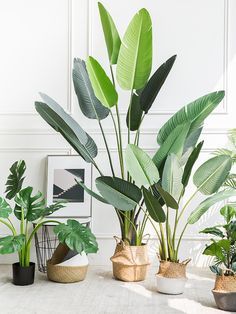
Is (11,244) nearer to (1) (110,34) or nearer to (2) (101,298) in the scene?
(2) (101,298)

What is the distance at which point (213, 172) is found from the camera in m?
2.63

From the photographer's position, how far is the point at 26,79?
12.0 feet

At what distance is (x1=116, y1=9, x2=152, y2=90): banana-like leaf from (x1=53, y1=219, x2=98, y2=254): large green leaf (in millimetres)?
945

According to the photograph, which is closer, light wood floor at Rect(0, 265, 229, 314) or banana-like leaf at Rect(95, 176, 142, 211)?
light wood floor at Rect(0, 265, 229, 314)

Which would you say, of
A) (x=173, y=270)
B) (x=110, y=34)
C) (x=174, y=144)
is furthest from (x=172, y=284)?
(x=110, y=34)

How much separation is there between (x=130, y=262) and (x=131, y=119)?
0.94 m

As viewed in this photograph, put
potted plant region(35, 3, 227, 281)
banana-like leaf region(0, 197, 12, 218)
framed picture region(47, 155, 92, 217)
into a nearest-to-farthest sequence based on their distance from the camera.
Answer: potted plant region(35, 3, 227, 281) → banana-like leaf region(0, 197, 12, 218) → framed picture region(47, 155, 92, 217)

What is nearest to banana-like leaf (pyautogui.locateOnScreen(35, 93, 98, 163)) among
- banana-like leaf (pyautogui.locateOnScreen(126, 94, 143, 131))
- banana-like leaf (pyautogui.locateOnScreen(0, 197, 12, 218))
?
banana-like leaf (pyautogui.locateOnScreen(126, 94, 143, 131))

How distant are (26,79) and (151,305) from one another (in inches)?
78.9

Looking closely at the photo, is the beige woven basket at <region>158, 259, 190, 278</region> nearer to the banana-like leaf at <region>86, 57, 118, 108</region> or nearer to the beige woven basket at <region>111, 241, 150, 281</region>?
the beige woven basket at <region>111, 241, 150, 281</region>

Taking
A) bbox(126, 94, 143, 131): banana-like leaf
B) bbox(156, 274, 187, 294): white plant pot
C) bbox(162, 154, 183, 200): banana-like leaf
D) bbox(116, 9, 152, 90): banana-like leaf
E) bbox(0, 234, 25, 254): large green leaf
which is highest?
bbox(116, 9, 152, 90): banana-like leaf

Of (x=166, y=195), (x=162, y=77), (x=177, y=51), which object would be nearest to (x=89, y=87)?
(x=162, y=77)

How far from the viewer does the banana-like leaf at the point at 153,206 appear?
8.50ft

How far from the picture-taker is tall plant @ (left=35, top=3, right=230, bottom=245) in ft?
8.74
